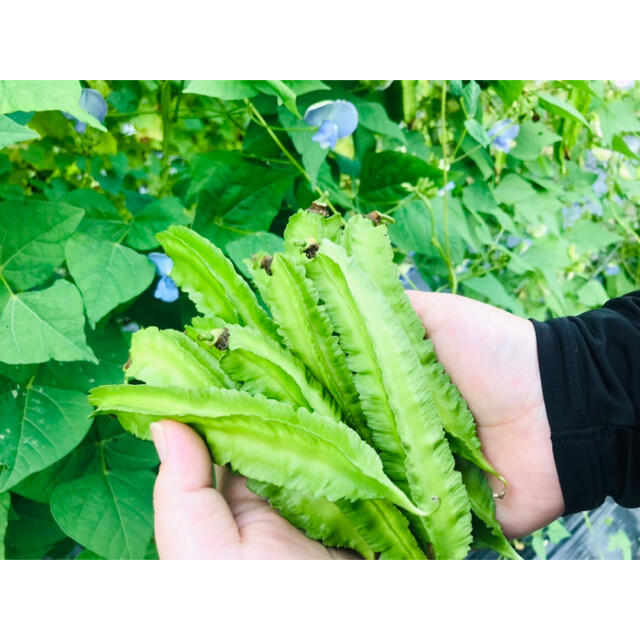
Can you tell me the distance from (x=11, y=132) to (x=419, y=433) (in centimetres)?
56

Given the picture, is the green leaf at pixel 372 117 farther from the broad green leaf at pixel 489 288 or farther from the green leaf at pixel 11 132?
the green leaf at pixel 11 132

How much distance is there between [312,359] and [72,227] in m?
0.35

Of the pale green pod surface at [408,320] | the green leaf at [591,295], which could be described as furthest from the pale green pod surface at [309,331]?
the green leaf at [591,295]

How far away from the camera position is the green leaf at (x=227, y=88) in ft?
2.69

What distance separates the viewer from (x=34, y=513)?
0.91 meters

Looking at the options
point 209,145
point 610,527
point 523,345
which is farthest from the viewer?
point 610,527

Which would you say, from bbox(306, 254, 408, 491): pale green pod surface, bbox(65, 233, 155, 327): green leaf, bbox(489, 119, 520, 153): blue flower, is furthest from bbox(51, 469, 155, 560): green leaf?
bbox(489, 119, 520, 153): blue flower

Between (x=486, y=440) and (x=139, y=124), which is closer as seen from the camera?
(x=486, y=440)

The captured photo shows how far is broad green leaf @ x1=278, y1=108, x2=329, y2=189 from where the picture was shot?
2.92 ft

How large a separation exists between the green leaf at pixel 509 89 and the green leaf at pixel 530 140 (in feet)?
0.37

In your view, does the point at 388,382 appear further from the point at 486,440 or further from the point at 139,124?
the point at 139,124

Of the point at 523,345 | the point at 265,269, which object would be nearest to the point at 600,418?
the point at 523,345

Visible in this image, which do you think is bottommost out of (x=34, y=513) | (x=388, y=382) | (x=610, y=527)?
(x=610, y=527)

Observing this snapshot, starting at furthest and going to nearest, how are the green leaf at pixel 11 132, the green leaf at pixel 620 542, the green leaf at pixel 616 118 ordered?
1. the green leaf at pixel 620 542
2. the green leaf at pixel 616 118
3. the green leaf at pixel 11 132
